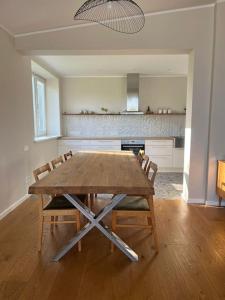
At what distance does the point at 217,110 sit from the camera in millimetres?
3314

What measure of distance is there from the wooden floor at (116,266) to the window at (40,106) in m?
3.00

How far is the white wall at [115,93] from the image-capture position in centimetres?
631

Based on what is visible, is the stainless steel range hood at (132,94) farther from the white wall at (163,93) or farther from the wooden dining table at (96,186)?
the wooden dining table at (96,186)

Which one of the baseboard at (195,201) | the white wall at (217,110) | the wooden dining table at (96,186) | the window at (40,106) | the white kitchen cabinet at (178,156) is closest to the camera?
the wooden dining table at (96,186)

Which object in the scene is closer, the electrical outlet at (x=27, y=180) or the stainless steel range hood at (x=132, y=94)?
the electrical outlet at (x=27, y=180)

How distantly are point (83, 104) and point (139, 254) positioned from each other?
4.94m

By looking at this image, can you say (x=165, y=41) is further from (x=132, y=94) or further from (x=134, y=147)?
(x=134, y=147)

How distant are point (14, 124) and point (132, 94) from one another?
3.51 meters

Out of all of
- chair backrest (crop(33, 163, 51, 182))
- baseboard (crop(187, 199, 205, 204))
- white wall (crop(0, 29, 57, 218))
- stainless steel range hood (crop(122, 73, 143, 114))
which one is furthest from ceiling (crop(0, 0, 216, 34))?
stainless steel range hood (crop(122, 73, 143, 114))

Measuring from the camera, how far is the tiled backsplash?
251 inches

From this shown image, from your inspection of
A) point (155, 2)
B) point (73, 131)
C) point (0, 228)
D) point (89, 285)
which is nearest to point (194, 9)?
point (155, 2)

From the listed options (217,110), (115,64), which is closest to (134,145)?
(115,64)

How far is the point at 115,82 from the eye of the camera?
6.37m

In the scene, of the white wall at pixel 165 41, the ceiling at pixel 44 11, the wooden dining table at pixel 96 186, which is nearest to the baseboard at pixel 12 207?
the wooden dining table at pixel 96 186
